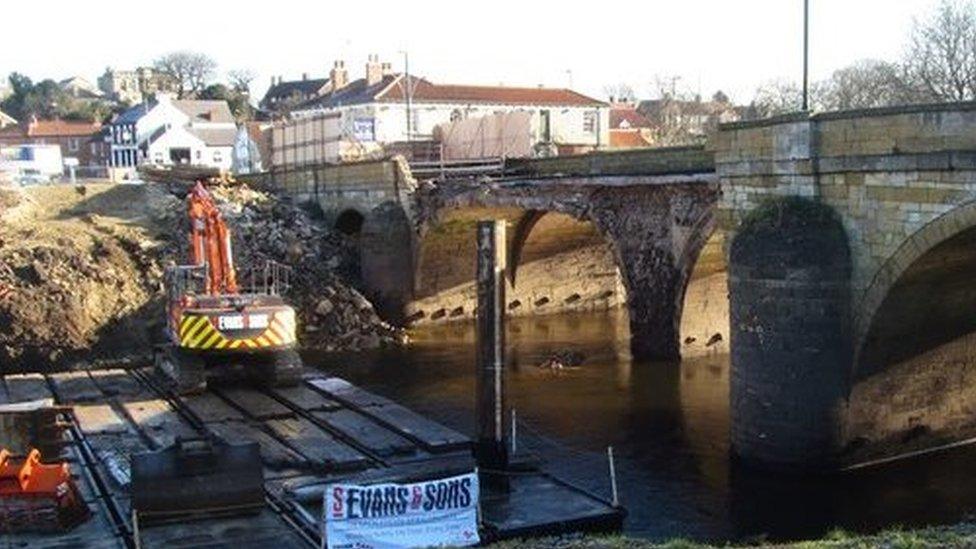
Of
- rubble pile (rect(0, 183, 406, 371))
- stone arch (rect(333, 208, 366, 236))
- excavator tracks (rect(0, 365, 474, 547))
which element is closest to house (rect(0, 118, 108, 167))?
rubble pile (rect(0, 183, 406, 371))

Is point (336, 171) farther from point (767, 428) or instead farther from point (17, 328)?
point (767, 428)

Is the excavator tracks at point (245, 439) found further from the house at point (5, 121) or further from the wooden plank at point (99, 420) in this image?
the house at point (5, 121)

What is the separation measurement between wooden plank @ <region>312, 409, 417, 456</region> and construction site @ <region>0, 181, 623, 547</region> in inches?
1.6

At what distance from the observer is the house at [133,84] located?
125 meters

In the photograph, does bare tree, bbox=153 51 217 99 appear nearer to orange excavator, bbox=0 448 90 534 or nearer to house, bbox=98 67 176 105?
house, bbox=98 67 176 105

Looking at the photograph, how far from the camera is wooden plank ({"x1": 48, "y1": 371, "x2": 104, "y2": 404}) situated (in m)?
24.6

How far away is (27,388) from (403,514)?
1510 cm

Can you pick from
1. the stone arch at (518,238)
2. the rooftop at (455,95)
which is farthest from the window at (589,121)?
the stone arch at (518,238)

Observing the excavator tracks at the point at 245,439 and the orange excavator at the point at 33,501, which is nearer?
the orange excavator at the point at 33,501

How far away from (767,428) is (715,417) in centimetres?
516

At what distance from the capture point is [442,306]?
43.9m

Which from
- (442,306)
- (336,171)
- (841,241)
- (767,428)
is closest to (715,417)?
(767,428)

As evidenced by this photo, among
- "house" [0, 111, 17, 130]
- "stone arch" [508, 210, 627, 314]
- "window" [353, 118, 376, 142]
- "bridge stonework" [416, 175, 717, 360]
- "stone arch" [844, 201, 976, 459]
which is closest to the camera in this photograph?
"stone arch" [844, 201, 976, 459]

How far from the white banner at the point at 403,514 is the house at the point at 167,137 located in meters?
77.4
